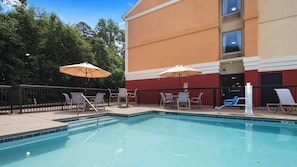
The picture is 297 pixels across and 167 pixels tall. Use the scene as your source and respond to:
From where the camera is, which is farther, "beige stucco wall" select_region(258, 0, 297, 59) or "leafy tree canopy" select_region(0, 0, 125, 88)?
"leafy tree canopy" select_region(0, 0, 125, 88)

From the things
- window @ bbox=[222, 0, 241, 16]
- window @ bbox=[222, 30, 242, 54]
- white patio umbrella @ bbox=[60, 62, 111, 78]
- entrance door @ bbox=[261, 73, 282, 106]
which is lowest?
entrance door @ bbox=[261, 73, 282, 106]

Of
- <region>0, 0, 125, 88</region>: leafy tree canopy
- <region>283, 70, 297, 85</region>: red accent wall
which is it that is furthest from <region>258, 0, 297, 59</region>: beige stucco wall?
<region>0, 0, 125, 88</region>: leafy tree canopy

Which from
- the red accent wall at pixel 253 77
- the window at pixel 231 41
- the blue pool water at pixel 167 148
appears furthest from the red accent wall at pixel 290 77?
the blue pool water at pixel 167 148

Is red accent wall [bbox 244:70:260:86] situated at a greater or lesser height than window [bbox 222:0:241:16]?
lesser

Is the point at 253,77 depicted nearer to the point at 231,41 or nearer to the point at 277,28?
the point at 231,41

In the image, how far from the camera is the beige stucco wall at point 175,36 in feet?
32.0

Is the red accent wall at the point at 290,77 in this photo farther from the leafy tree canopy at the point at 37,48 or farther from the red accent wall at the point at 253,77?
the leafy tree canopy at the point at 37,48

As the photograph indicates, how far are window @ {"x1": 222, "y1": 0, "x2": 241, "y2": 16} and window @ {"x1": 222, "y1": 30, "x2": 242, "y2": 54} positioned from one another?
3.85 ft

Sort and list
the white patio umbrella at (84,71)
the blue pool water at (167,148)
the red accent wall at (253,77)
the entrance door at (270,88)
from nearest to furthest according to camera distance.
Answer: the blue pool water at (167,148) → the white patio umbrella at (84,71) → the entrance door at (270,88) → the red accent wall at (253,77)

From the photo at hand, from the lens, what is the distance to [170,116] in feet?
24.1

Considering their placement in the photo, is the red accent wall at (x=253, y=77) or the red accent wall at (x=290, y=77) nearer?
the red accent wall at (x=290, y=77)

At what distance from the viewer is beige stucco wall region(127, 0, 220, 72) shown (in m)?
9.76

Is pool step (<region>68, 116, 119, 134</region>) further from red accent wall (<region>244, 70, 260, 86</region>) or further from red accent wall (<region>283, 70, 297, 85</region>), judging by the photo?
red accent wall (<region>283, 70, 297, 85</region>)

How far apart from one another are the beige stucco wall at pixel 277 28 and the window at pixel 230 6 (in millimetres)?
1003
